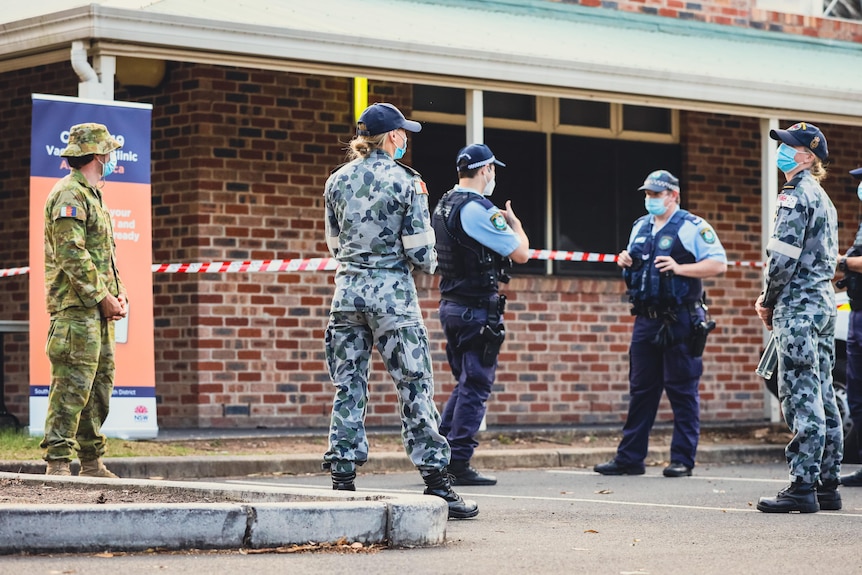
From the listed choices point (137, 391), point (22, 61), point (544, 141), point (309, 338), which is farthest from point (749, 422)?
point (22, 61)

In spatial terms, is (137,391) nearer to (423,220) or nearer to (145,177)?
(145,177)

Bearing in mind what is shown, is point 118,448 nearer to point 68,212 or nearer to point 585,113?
point 68,212

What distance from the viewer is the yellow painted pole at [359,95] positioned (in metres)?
13.1

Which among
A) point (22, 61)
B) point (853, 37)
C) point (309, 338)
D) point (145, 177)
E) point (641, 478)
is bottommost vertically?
point (641, 478)

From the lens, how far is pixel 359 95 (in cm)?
1317

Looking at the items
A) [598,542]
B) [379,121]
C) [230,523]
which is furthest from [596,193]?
[230,523]

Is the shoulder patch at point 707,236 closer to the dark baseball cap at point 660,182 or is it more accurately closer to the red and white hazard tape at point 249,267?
the dark baseball cap at point 660,182

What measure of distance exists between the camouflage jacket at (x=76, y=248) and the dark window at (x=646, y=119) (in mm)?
7262

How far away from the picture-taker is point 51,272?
8.67m

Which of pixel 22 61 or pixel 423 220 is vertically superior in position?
pixel 22 61

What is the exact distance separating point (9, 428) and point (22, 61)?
2722mm

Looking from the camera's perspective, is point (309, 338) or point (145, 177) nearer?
point (145, 177)

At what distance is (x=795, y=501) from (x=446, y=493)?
1921 millimetres

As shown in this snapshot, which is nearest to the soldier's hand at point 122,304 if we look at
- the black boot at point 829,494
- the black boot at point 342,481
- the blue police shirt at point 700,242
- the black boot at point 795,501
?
the black boot at point 342,481
